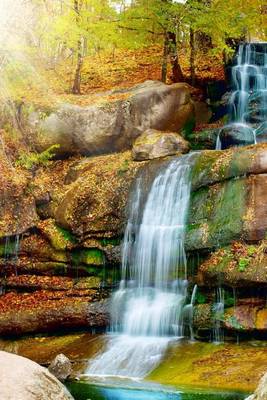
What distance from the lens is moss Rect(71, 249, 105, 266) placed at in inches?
502

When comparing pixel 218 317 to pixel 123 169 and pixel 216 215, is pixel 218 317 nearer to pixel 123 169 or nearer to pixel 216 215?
pixel 216 215

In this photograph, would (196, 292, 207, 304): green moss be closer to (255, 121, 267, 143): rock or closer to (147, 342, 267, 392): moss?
(147, 342, 267, 392): moss

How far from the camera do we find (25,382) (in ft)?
15.1

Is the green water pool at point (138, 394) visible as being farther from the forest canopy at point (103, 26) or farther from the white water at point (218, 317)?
the forest canopy at point (103, 26)

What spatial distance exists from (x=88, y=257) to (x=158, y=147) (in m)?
3.69

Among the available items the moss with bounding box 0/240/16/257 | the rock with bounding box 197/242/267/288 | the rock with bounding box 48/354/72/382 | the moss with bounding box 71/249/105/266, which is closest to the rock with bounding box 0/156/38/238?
the moss with bounding box 0/240/16/257

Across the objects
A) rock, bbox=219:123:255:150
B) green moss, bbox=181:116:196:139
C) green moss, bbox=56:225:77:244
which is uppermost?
green moss, bbox=181:116:196:139

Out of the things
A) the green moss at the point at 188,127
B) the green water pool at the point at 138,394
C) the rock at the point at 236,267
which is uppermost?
the green moss at the point at 188,127

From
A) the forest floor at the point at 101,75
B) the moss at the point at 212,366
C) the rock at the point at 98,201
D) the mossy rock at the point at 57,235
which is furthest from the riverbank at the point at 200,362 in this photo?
the forest floor at the point at 101,75

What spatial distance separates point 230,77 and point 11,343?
12370 mm

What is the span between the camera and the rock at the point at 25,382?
14.4 ft

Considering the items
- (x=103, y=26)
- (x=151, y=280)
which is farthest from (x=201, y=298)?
(x=103, y=26)

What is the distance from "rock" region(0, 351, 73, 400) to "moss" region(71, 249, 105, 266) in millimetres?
7540

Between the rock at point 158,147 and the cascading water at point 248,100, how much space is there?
1508 millimetres
